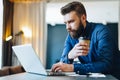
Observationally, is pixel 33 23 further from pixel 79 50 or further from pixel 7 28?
pixel 79 50

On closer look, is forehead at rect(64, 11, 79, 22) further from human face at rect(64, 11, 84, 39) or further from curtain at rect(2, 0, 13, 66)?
curtain at rect(2, 0, 13, 66)

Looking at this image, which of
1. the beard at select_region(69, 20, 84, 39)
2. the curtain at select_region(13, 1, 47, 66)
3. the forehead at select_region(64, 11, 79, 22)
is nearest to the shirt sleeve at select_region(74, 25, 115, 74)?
the beard at select_region(69, 20, 84, 39)

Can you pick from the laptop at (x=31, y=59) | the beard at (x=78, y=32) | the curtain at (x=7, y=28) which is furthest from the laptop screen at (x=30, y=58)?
the curtain at (x=7, y=28)

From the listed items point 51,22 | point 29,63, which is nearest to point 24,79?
point 29,63

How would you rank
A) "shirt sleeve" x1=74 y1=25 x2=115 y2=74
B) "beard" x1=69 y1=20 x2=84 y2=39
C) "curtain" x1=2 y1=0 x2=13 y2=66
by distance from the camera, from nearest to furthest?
1. "shirt sleeve" x1=74 y1=25 x2=115 y2=74
2. "beard" x1=69 y1=20 x2=84 y2=39
3. "curtain" x1=2 y1=0 x2=13 y2=66

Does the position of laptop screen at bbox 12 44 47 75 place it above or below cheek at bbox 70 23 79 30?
below

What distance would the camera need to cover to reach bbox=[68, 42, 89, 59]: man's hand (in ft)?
6.17

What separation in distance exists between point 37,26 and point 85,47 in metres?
3.54

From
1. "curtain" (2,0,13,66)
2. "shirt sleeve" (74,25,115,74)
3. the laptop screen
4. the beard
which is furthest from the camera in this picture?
"curtain" (2,0,13,66)

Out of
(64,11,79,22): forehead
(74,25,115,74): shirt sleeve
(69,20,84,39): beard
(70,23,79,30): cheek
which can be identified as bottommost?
(74,25,115,74): shirt sleeve

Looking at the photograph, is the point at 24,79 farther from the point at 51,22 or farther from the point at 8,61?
the point at 51,22

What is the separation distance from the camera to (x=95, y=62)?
1.84 meters

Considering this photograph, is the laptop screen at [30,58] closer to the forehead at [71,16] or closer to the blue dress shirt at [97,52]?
the blue dress shirt at [97,52]

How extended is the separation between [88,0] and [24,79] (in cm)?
399
